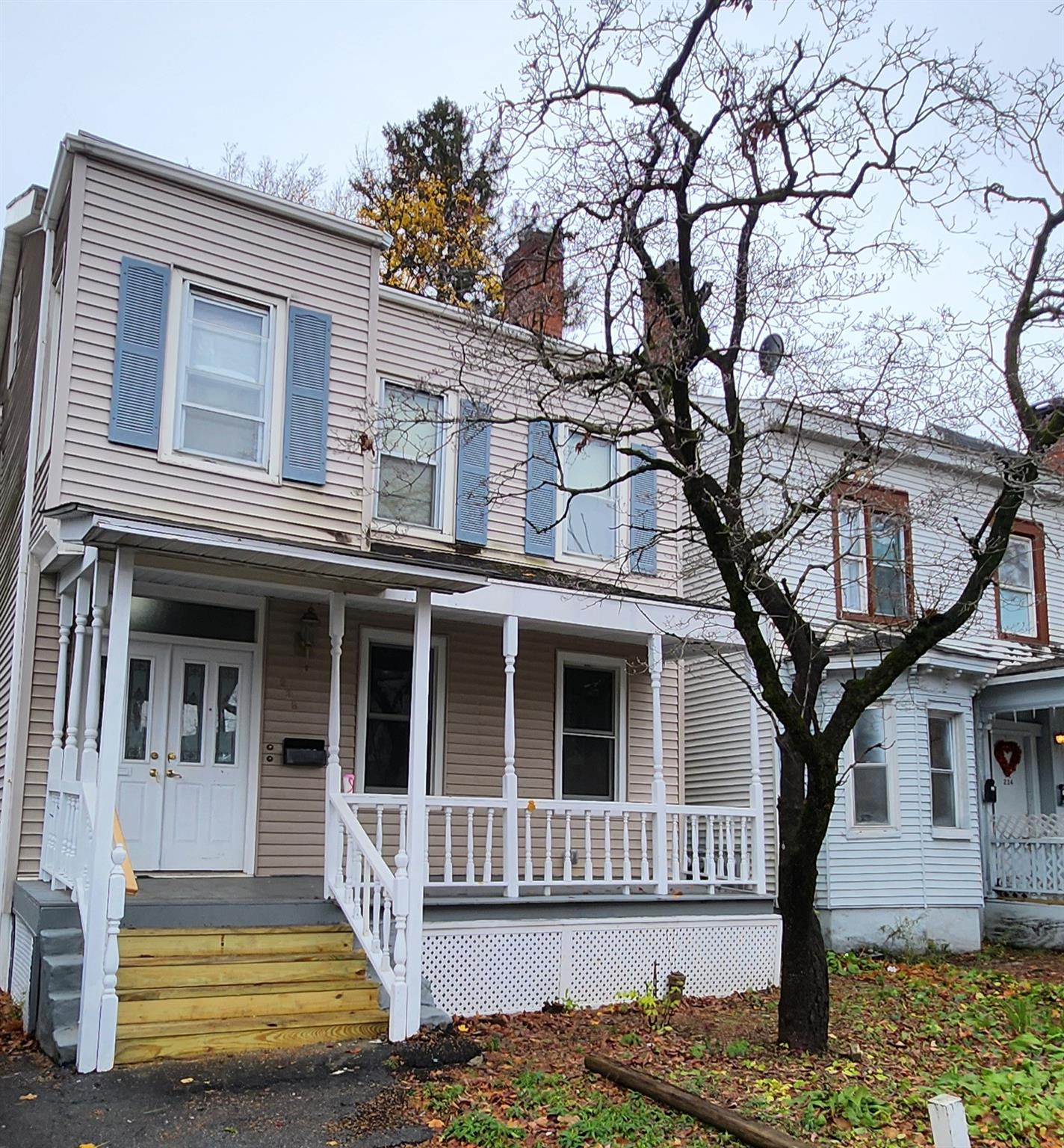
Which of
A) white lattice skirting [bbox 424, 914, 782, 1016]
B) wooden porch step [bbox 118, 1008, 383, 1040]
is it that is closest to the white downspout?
wooden porch step [bbox 118, 1008, 383, 1040]

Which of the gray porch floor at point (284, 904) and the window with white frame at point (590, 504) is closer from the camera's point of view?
the gray porch floor at point (284, 904)

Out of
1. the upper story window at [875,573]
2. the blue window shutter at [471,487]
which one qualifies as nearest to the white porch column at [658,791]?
the blue window shutter at [471,487]

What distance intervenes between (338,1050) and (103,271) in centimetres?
691

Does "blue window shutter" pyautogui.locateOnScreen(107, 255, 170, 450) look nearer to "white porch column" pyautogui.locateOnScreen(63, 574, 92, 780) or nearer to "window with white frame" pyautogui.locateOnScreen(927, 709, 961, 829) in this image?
"white porch column" pyautogui.locateOnScreen(63, 574, 92, 780)

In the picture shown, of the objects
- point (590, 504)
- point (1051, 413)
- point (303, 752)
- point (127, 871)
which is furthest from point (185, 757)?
point (1051, 413)

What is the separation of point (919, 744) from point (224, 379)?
9.95 meters

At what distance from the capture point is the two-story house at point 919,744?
1441 cm

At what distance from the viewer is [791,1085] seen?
7.21 metres

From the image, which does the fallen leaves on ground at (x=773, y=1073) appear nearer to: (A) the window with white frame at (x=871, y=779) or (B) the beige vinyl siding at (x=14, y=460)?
(A) the window with white frame at (x=871, y=779)

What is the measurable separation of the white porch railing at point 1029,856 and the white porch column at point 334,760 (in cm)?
1054

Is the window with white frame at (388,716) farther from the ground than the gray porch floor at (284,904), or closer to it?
farther from the ground

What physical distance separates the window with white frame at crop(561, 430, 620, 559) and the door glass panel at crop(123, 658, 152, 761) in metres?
5.09

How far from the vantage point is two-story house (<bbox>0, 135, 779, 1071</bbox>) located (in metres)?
8.27

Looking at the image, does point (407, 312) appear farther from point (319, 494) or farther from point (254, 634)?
point (254, 634)
